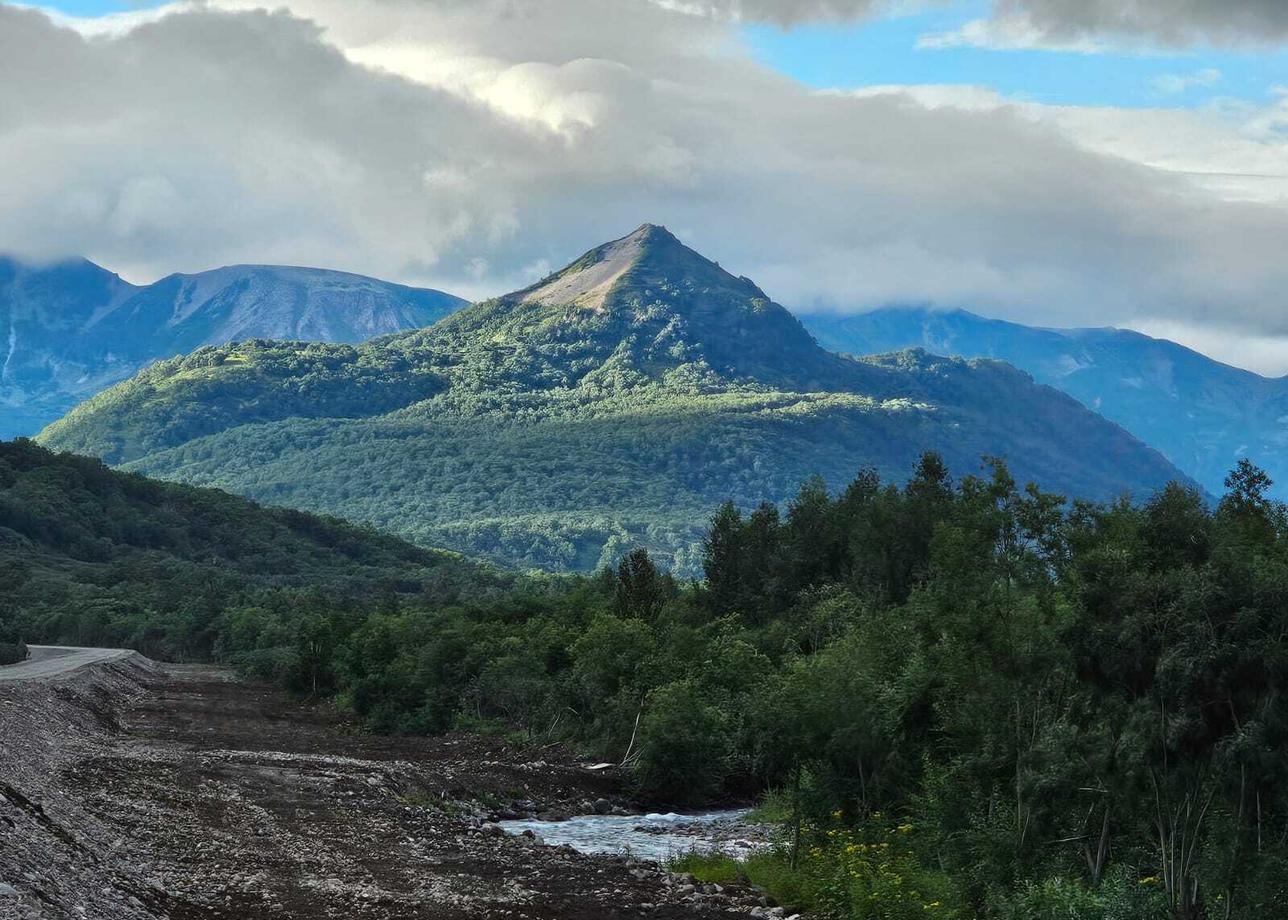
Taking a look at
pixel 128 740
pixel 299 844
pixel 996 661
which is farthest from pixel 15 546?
pixel 996 661

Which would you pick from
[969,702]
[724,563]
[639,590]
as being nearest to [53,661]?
[639,590]

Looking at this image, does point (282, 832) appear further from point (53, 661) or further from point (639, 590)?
point (53, 661)

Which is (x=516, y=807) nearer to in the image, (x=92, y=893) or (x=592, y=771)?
(x=592, y=771)

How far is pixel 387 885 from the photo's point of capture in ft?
112

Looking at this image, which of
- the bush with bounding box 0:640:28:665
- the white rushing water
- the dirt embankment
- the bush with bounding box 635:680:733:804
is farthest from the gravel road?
the white rushing water

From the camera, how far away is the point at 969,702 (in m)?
35.9

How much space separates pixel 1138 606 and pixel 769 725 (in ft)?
93.4

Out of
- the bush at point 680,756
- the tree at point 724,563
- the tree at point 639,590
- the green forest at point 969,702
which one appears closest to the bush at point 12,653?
the green forest at point 969,702

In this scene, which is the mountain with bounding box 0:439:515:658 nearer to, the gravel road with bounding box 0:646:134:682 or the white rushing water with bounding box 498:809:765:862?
the gravel road with bounding box 0:646:134:682

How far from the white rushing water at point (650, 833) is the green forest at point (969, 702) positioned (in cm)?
204

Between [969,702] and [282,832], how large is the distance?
18814 mm

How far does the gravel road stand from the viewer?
255 feet

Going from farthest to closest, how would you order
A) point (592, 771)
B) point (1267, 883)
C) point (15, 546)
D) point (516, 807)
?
point (15, 546) < point (592, 771) < point (516, 807) < point (1267, 883)

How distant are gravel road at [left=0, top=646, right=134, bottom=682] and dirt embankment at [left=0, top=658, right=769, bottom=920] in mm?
9849
